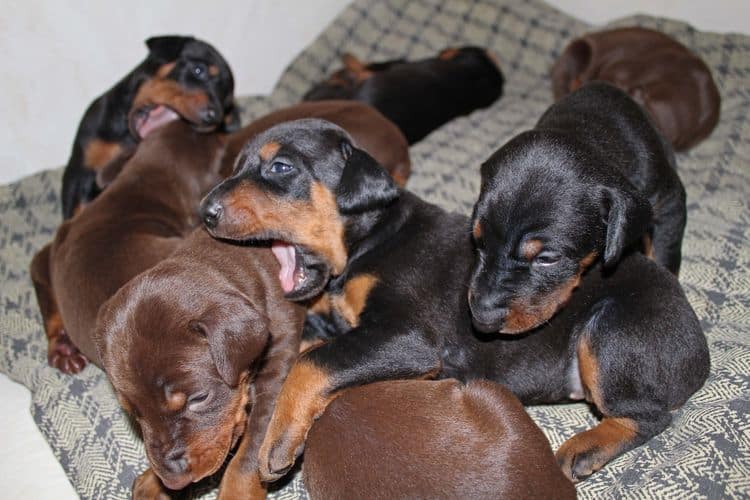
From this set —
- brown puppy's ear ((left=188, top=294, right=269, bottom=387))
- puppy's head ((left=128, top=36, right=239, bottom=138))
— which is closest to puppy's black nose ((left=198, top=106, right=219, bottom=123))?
puppy's head ((left=128, top=36, right=239, bottom=138))

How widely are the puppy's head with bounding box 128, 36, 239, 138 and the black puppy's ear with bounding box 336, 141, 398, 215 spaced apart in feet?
6.90

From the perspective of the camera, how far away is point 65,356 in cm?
430

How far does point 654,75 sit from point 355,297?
4.04m

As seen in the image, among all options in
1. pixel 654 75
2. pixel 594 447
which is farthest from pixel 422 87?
pixel 594 447

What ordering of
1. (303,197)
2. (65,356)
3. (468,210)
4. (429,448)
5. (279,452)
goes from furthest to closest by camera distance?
1. (468,210)
2. (65,356)
3. (303,197)
4. (279,452)
5. (429,448)

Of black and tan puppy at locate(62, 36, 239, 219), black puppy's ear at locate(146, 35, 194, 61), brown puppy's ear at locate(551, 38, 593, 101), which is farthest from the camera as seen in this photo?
brown puppy's ear at locate(551, 38, 593, 101)

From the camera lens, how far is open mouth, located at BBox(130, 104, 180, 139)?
5656 millimetres

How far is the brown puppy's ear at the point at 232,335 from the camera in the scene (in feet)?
9.28

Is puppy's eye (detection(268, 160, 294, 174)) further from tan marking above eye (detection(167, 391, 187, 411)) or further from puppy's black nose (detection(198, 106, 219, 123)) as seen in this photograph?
puppy's black nose (detection(198, 106, 219, 123))

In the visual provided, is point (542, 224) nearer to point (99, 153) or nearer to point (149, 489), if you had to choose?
point (149, 489)

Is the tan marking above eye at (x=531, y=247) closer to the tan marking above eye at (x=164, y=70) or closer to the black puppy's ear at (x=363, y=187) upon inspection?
the black puppy's ear at (x=363, y=187)

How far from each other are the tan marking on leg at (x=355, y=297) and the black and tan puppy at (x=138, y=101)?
2194 millimetres

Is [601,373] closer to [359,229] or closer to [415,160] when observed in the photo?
[359,229]

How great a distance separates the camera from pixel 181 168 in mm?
4941
